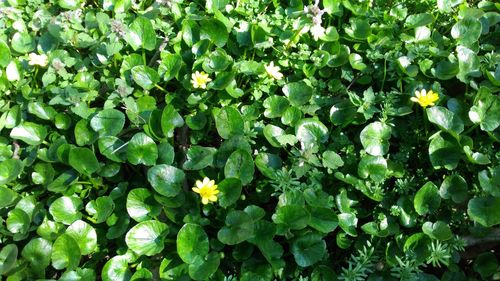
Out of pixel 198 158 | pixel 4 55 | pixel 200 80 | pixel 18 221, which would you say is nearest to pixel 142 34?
pixel 200 80

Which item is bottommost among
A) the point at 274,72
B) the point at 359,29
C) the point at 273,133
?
the point at 273,133

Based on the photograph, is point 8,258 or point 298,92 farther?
point 298,92

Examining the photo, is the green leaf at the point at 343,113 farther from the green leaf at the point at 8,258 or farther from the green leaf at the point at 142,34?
the green leaf at the point at 8,258

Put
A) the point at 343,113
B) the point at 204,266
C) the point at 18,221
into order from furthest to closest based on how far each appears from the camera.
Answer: the point at 343,113 < the point at 18,221 < the point at 204,266

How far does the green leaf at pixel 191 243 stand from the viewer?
6.48 ft

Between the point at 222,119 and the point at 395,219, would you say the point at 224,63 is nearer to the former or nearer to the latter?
the point at 222,119

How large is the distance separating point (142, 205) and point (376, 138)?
1.04 metres

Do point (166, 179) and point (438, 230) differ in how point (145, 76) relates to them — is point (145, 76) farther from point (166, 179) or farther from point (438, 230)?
point (438, 230)

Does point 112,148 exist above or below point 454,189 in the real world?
below

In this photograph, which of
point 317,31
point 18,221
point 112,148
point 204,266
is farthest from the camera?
point 317,31

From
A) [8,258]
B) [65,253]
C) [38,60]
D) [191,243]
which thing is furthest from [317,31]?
[8,258]

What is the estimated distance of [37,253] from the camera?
6.67 feet

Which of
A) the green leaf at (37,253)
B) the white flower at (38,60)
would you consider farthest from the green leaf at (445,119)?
the white flower at (38,60)

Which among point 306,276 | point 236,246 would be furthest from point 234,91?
point 306,276
